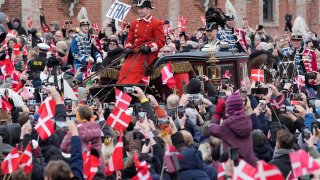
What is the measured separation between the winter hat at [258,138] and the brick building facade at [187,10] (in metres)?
20.2

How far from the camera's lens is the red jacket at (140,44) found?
744 inches

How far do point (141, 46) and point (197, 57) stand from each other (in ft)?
4.01

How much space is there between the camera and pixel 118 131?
15.1 metres

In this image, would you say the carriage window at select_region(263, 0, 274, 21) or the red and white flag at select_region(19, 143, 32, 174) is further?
the carriage window at select_region(263, 0, 274, 21)

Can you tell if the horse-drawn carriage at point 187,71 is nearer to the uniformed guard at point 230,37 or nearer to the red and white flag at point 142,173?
the uniformed guard at point 230,37

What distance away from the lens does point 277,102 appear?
53.9 ft

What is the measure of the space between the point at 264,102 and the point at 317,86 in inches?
260

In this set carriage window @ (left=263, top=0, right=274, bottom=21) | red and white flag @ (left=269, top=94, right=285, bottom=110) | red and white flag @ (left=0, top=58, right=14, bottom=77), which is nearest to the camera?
red and white flag @ (left=269, top=94, right=285, bottom=110)

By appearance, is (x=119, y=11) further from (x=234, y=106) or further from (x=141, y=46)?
(x=234, y=106)

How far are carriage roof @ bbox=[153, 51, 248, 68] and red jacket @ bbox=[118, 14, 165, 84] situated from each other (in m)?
0.16

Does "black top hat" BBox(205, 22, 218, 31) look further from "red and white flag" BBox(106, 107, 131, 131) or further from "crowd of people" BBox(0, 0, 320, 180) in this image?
"red and white flag" BBox(106, 107, 131, 131)

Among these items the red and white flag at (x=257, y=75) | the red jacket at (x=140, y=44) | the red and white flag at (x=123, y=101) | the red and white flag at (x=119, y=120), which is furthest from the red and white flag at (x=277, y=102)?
the red jacket at (x=140, y=44)

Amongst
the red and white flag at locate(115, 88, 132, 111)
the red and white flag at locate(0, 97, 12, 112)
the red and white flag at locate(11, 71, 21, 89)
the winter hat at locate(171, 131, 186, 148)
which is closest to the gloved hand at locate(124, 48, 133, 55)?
the red and white flag at locate(11, 71, 21, 89)

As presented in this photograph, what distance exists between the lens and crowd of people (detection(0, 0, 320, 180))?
38.3ft
